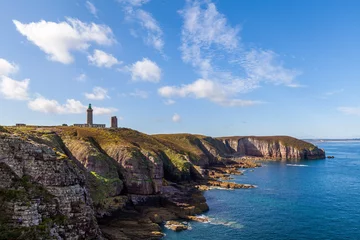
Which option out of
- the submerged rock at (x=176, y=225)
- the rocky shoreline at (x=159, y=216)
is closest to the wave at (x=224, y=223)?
the rocky shoreline at (x=159, y=216)

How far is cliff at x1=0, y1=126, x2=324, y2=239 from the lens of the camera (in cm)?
3397

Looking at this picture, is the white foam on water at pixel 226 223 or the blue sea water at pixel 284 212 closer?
the blue sea water at pixel 284 212

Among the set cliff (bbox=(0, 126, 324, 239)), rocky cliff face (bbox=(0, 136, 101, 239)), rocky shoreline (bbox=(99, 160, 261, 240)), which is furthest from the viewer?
rocky shoreline (bbox=(99, 160, 261, 240))

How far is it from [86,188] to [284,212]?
47654 mm

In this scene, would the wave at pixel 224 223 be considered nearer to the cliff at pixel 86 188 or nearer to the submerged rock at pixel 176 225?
the cliff at pixel 86 188

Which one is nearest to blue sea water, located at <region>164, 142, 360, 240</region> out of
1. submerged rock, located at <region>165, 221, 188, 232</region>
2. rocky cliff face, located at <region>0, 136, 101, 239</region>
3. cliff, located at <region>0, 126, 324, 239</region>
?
submerged rock, located at <region>165, 221, 188, 232</region>

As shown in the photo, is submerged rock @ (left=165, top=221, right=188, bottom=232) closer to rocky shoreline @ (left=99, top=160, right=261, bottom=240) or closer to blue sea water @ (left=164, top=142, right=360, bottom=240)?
rocky shoreline @ (left=99, top=160, right=261, bottom=240)

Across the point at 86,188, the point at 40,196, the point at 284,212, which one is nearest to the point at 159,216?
the point at 86,188

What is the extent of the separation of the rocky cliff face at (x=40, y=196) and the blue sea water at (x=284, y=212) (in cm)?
2024

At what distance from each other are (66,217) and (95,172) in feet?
109

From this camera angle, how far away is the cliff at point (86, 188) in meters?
34.0

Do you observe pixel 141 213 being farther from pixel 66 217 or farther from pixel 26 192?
pixel 26 192

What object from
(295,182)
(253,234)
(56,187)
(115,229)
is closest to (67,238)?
(56,187)

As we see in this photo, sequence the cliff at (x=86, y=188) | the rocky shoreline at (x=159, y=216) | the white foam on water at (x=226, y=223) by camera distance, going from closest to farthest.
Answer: the cliff at (x=86, y=188), the rocky shoreline at (x=159, y=216), the white foam on water at (x=226, y=223)
